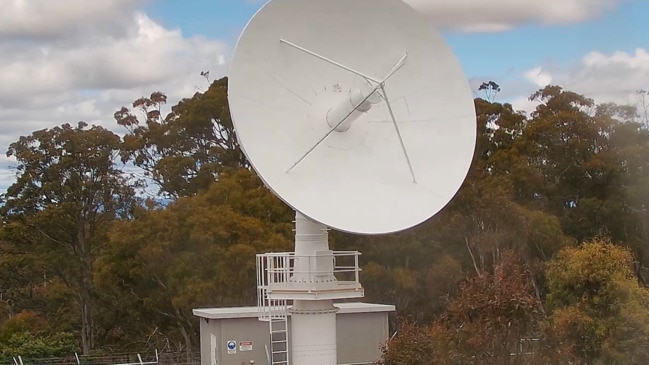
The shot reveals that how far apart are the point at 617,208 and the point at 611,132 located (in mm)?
3380

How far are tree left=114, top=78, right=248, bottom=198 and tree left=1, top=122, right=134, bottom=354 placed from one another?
1.39 metres

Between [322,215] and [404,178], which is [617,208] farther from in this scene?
[322,215]

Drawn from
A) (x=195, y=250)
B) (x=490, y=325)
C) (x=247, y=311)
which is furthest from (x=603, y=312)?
(x=195, y=250)

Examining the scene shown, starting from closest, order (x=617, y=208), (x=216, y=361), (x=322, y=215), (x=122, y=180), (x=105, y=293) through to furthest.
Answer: (x=322, y=215), (x=216, y=361), (x=617, y=208), (x=105, y=293), (x=122, y=180)

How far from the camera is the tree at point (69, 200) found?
33.7 metres

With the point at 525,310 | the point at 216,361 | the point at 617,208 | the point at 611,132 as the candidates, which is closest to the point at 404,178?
the point at 525,310

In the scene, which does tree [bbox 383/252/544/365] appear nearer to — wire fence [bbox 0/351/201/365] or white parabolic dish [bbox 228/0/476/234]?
white parabolic dish [bbox 228/0/476/234]

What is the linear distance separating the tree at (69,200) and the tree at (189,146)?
1.39 meters

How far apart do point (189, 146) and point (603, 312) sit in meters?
21.0

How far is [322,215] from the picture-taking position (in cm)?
1318

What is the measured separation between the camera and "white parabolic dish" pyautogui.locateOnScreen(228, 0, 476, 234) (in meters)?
13.5

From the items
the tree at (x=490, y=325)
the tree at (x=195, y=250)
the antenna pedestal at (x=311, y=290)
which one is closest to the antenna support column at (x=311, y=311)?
the antenna pedestal at (x=311, y=290)

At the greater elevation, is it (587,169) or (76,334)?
(587,169)

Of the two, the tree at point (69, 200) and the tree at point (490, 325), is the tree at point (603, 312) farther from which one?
the tree at point (69, 200)
